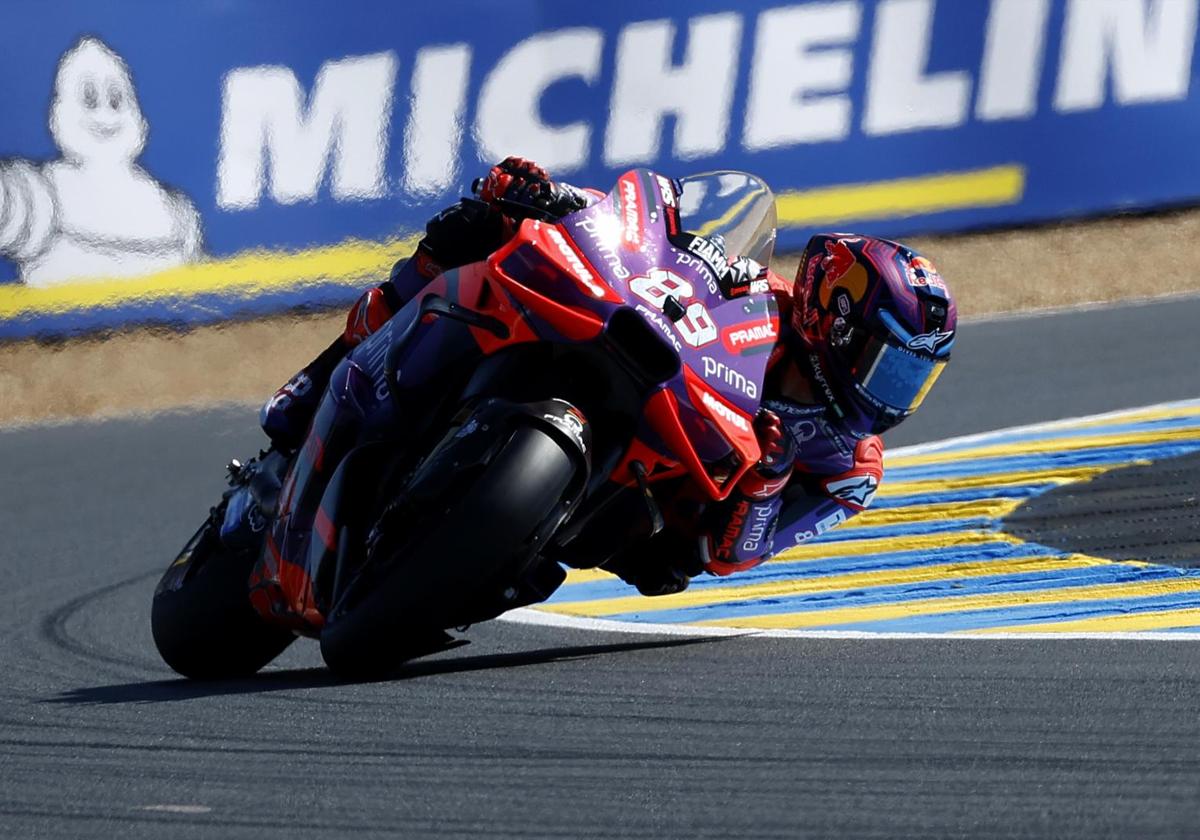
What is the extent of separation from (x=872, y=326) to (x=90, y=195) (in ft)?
18.9

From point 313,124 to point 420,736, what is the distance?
6.57 metres

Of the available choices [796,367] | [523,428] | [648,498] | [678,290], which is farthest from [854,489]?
[523,428]

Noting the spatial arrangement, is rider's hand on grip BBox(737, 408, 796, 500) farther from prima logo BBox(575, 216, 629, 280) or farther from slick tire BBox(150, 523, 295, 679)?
slick tire BBox(150, 523, 295, 679)

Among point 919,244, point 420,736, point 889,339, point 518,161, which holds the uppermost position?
point 518,161

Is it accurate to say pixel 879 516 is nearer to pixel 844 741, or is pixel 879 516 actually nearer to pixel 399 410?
pixel 399 410

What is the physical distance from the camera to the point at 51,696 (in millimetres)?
4867

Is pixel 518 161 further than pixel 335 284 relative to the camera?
No

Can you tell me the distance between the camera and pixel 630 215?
4.73 meters

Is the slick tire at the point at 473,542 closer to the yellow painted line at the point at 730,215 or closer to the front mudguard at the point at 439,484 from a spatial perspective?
the front mudguard at the point at 439,484

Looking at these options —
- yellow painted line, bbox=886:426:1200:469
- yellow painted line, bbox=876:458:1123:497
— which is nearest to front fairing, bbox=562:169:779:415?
yellow painted line, bbox=876:458:1123:497

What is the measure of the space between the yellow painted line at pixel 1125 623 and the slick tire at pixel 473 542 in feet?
6.12

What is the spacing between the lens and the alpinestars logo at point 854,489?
525 cm

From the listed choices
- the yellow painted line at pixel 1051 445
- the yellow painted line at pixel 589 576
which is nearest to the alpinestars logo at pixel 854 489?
the yellow painted line at pixel 589 576

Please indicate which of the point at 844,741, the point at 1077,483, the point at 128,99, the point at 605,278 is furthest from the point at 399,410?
the point at 128,99
